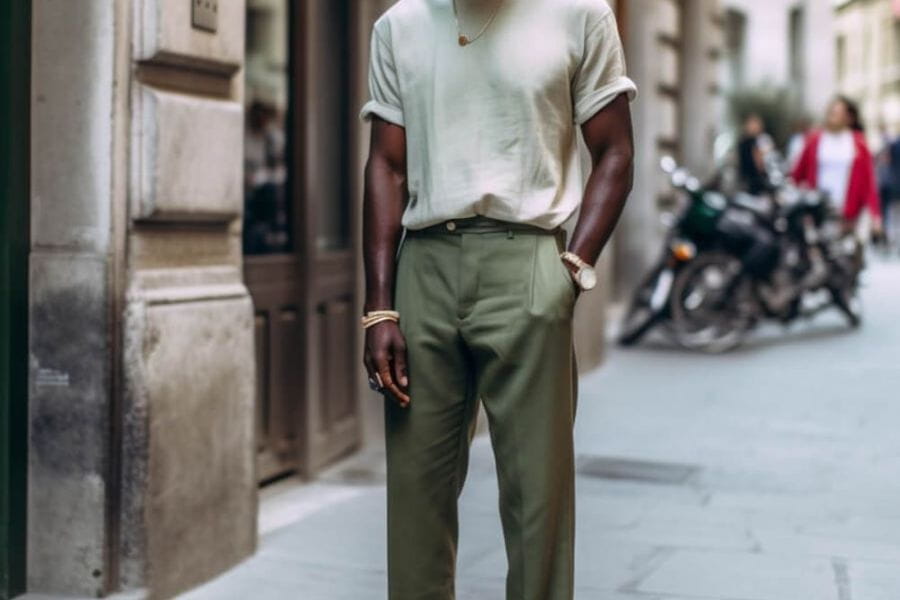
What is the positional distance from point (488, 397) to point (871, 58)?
168ft

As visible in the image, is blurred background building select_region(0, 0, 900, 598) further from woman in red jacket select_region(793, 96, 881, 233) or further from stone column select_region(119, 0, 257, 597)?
woman in red jacket select_region(793, 96, 881, 233)

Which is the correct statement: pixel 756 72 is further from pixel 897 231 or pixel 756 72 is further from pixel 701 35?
pixel 701 35

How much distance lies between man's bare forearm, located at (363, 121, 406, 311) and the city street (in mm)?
1683

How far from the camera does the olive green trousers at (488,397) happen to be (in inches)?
133

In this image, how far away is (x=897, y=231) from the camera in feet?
77.9

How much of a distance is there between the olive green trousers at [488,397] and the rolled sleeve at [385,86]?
0.88 ft

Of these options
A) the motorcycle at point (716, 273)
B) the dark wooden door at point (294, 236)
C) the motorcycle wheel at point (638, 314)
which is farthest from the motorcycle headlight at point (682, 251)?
the dark wooden door at point (294, 236)

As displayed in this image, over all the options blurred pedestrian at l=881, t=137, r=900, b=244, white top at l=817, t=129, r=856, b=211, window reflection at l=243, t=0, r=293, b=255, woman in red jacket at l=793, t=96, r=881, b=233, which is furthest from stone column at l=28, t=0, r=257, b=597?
blurred pedestrian at l=881, t=137, r=900, b=244

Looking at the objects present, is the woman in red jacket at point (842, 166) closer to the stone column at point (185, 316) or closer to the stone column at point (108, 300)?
the stone column at point (185, 316)

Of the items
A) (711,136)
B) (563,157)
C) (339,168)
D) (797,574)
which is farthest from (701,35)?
(563,157)

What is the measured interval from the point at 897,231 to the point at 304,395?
18.4m

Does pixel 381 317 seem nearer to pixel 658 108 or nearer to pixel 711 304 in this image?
pixel 711 304

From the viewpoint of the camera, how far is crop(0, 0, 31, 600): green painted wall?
14.9 feet

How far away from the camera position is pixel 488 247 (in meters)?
3.39
